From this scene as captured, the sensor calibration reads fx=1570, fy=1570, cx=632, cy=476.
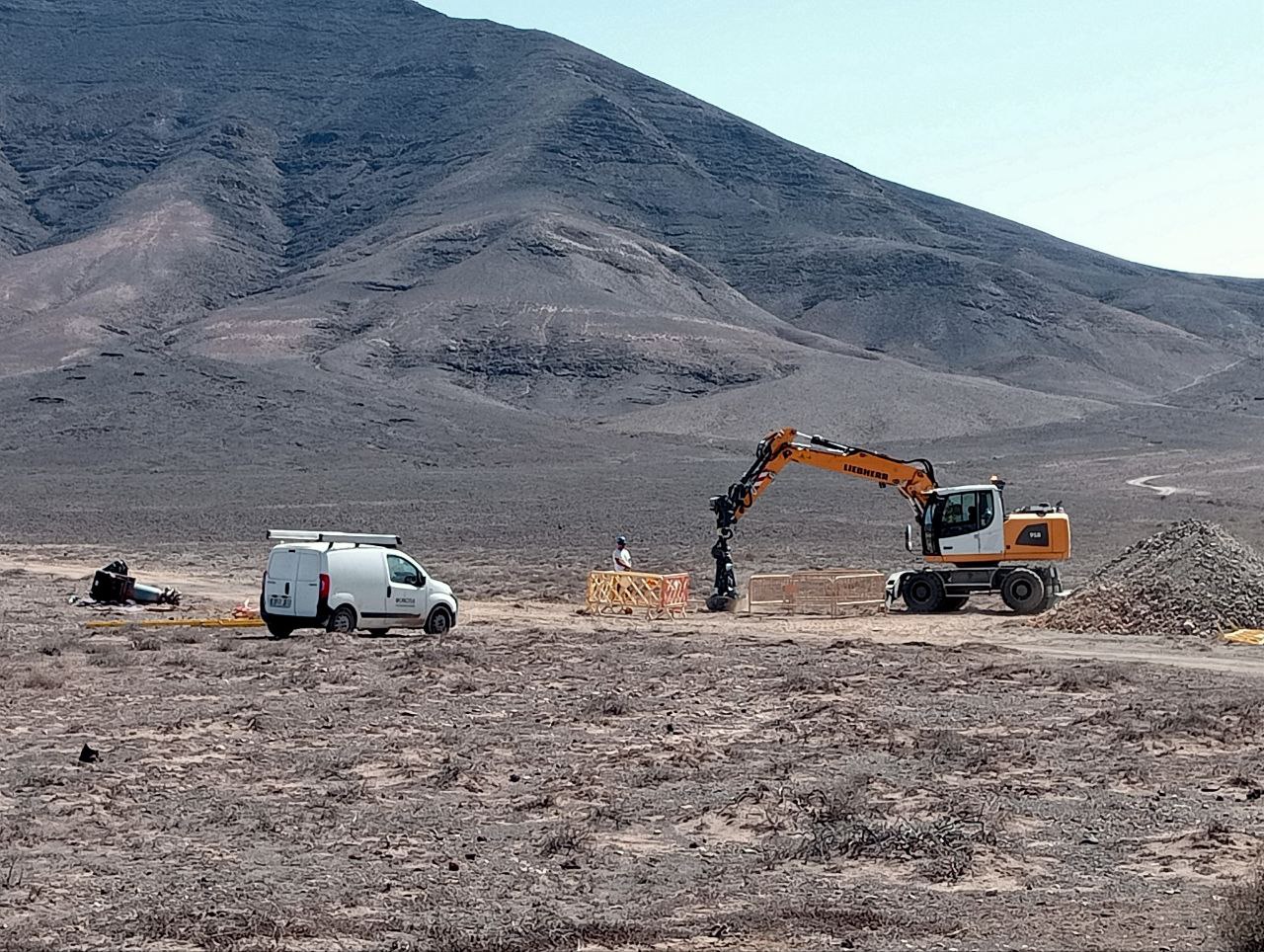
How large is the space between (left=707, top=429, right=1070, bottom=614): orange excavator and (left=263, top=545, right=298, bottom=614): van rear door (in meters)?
8.52

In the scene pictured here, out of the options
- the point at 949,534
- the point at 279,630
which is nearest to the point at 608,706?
the point at 279,630

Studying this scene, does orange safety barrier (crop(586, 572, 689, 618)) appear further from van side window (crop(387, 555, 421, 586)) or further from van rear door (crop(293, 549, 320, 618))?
van rear door (crop(293, 549, 320, 618))

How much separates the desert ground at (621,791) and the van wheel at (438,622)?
0.83m

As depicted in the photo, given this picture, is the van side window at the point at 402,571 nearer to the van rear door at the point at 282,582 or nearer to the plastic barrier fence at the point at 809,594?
the van rear door at the point at 282,582

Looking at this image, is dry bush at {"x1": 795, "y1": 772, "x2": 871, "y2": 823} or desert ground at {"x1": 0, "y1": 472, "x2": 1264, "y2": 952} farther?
dry bush at {"x1": 795, "y1": 772, "x2": 871, "y2": 823}

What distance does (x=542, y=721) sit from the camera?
16641mm

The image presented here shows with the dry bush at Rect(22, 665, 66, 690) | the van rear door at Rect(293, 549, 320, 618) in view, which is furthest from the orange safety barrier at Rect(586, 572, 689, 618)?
the dry bush at Rect(22, 665, 66, 690)

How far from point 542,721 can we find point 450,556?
102 ft

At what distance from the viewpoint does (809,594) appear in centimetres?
3044

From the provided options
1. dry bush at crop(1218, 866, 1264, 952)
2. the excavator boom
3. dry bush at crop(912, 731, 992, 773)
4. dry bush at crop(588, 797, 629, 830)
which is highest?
the excavator boom

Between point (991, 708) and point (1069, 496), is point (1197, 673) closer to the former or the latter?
point (991, 708)

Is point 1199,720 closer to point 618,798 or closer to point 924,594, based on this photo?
point 618,798

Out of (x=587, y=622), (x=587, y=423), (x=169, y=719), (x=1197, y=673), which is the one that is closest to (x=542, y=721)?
(x=169, y=719)

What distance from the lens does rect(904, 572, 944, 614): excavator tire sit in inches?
1184
